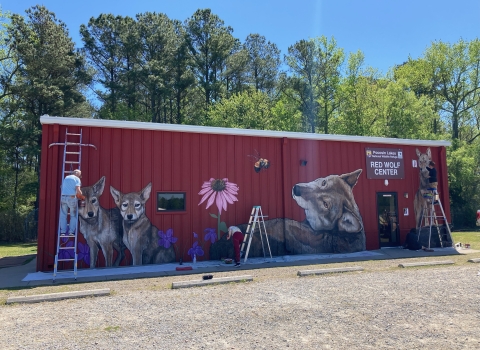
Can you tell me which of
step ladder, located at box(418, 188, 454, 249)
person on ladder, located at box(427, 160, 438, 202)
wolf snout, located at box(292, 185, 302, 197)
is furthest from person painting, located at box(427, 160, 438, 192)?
wolf snout, located at box(292, 185, 302, 197)

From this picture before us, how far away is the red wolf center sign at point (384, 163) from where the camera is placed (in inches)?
526

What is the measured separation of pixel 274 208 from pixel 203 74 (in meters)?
23.7

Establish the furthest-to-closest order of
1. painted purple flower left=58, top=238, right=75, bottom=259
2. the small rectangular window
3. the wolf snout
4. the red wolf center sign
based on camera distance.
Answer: the red wolf center sign < the wolf snout < the small rectangular window < painted purple flower left=58, top=238, right=75, bottom=259

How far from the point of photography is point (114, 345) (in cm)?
444

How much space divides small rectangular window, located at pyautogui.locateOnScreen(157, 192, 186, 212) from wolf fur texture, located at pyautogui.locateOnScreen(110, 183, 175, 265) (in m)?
0.40

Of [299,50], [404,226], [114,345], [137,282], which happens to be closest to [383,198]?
[404,226]

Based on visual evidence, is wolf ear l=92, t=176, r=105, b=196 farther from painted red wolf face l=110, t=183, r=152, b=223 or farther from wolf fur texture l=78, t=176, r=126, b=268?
painted red wolf face l=110, t=183, r=152, b=223

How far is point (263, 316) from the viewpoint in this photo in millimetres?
5500

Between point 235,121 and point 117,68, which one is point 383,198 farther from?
point 117,68

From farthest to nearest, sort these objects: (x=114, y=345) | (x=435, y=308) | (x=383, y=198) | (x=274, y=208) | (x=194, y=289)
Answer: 1. (x=383, y=198)
2. (x=274, y=208)
3. (x=194, y=289)
4. (x=435, y=308)
5. (x=114, y=345)

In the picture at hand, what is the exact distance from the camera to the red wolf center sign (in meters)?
13.4

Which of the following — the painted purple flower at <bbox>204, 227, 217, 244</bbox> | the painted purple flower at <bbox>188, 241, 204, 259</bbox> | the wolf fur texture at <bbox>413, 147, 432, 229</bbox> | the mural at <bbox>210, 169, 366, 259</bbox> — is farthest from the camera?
the wolf fur texture at <bbox>413, 147, 432, 229</bbox>

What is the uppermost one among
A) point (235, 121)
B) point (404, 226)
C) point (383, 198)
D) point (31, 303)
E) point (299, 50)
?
point (299, 50)

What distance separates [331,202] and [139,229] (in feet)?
21.2
